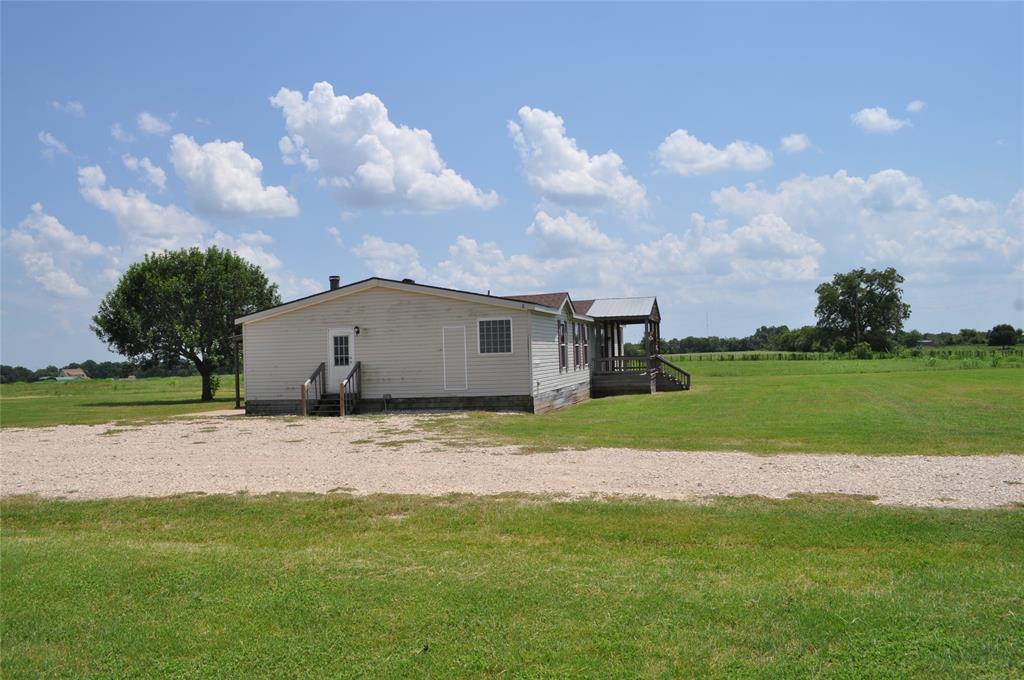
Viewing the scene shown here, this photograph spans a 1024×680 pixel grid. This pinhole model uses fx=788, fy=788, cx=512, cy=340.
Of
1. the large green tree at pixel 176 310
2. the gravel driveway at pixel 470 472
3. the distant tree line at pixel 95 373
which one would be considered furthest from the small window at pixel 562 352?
the distant tree line at pixel 95 373

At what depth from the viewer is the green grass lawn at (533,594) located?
14.3 ft

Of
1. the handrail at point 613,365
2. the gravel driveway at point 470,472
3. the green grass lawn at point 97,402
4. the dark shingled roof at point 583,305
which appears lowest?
the gravel driveway at point 470,472

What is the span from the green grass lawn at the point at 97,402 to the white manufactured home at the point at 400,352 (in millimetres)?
3984

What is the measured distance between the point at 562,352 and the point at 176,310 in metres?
20.2

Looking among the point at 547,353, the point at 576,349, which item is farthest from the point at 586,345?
the point at 547,353

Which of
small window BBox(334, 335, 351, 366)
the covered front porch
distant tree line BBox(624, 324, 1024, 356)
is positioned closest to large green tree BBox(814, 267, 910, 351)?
distant tree line BBox(624, 324, 1024, 356)

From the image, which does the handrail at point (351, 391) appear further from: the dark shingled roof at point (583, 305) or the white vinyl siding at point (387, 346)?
the dark shingled roof at point (583, 305)

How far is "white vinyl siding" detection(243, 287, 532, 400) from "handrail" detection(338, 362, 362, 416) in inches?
7.0

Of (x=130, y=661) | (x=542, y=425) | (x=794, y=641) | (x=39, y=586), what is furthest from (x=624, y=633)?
(x=542, y=425)

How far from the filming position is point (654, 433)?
15.5 m

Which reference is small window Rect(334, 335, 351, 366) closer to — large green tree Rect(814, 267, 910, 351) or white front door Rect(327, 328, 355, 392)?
white front door Rect(327, 328, 355, 392)

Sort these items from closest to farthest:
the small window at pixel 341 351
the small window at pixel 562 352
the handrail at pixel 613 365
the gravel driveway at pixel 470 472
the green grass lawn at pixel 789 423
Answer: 1. the gravel driveway at pixel 470 472
2. the green grass lawn at pixel 789 423
3. the small window at pixel 341 351
4. the small window at pixel 562 352
5. the handrail at pixel 613 365

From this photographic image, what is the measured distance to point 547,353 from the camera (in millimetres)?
24453

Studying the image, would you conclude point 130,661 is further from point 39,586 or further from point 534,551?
point 534,551
